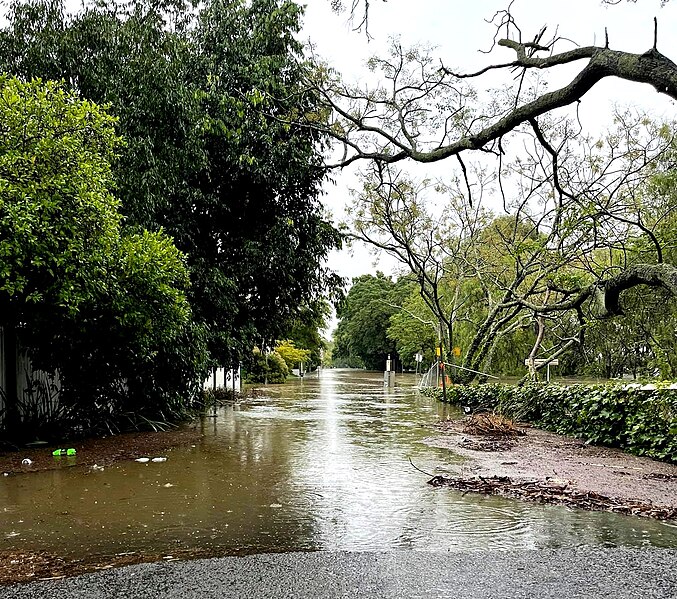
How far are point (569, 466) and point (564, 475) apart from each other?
0.79 meters

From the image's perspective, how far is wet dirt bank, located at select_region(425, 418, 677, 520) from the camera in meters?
6.48

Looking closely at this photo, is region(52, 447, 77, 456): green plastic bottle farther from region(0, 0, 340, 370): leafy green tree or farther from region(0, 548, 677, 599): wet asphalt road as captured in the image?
region(0, 548, 677, 599): wet asphalt road

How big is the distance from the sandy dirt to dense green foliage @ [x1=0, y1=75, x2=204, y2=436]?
194 inches

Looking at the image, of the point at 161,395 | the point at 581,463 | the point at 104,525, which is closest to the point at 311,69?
Result: the point at 161,395

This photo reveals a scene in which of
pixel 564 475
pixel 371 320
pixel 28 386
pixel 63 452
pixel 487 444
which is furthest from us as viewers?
pixel 371 320

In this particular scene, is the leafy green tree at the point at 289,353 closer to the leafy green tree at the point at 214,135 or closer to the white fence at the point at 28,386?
the leafy green tree at the point at 214,135

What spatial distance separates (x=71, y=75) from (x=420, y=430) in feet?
29.8

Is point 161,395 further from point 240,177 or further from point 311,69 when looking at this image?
point 311,69

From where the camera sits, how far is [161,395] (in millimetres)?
12602

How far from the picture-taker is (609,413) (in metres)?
10.6

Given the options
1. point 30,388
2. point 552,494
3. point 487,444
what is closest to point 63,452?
point 30,388

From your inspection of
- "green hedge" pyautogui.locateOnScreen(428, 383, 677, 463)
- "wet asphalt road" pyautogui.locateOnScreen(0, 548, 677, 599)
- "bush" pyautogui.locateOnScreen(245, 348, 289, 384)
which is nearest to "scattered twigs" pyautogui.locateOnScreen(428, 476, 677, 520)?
"wet asphalt road" pyautogui.locateOnScreen(0, 548, 677, 599)

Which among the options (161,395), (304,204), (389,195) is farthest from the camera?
(389,195)

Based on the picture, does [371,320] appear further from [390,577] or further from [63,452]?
[390,577]
